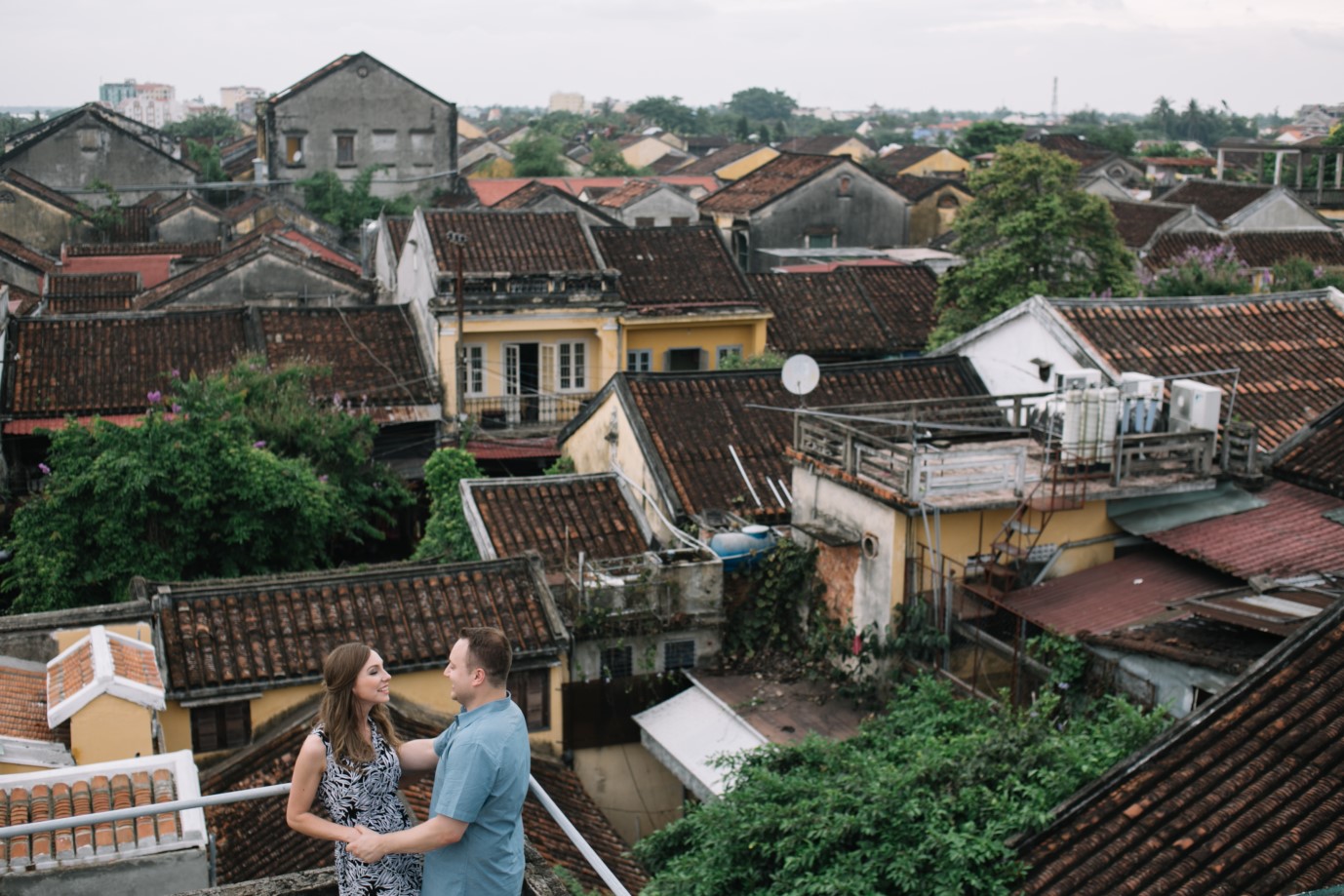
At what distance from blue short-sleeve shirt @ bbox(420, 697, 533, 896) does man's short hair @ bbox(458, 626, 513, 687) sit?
99 millimetres

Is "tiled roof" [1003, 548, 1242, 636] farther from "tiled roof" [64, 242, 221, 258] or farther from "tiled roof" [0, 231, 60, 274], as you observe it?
"tiled roof" [64, 242, 221, 258]

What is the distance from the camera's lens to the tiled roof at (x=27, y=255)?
1417 inches

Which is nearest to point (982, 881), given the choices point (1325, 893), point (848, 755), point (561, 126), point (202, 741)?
point (848, 755)

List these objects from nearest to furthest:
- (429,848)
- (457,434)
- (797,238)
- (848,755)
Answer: (429,848) → (848,755) → (457,434) → (797,238)

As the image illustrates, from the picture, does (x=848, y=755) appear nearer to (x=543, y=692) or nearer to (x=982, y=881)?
(x=982, y=881)

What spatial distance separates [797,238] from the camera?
42.3 metres

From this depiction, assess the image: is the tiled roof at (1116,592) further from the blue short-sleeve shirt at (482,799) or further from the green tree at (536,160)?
the green tree at (536,160)

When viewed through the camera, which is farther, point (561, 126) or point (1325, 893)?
point (561, 126)

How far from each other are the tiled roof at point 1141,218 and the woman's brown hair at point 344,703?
38.4m

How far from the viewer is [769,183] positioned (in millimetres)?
43812

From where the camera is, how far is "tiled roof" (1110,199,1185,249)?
1636 inches

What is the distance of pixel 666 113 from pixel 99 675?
139 metres

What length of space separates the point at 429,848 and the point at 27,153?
51616mm

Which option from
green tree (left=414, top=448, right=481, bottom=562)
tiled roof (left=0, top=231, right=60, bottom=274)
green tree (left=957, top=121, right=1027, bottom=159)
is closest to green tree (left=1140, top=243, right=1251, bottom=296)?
green tree (left=414, top=448, right=481, bottom=562)
